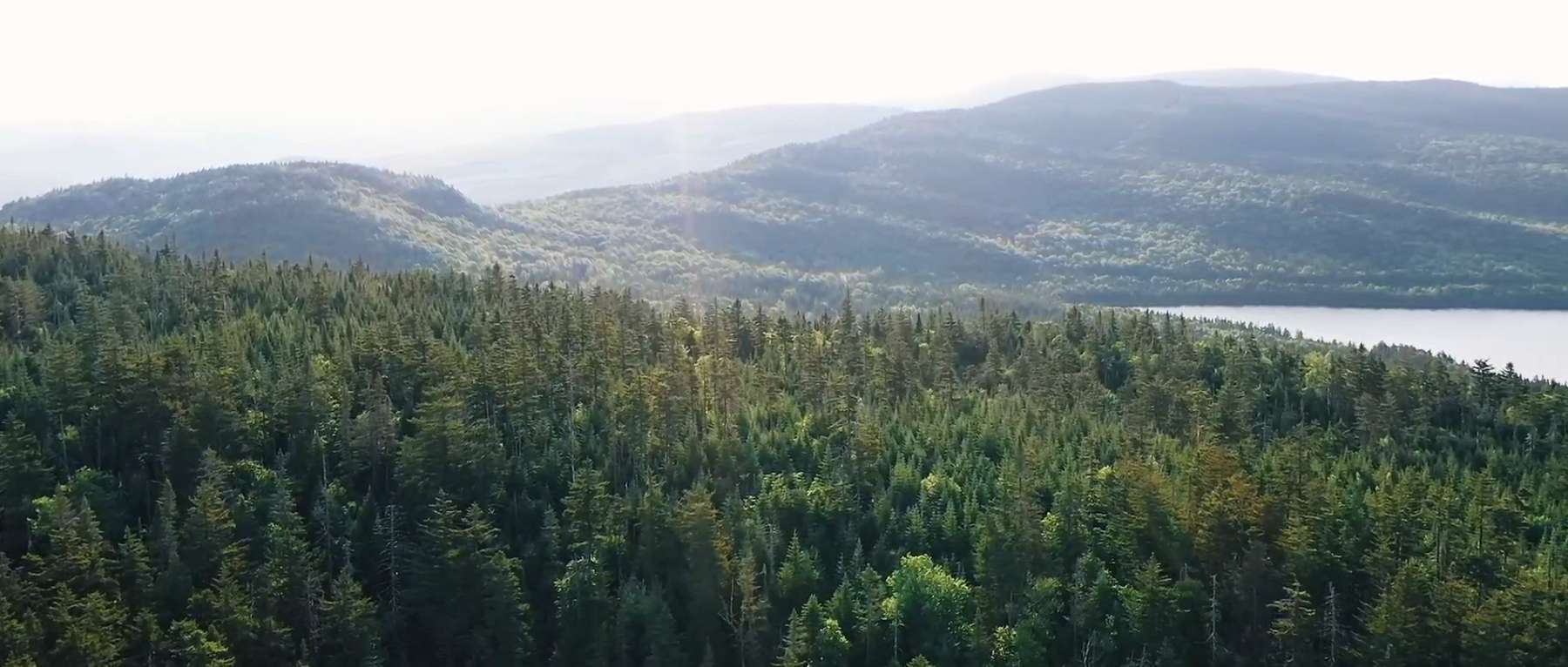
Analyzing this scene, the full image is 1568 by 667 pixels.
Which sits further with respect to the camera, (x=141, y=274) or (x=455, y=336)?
(x=141, y=274)

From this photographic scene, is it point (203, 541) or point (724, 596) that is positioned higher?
point (203, 541)

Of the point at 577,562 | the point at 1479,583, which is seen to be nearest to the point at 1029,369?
the point at 1479,583

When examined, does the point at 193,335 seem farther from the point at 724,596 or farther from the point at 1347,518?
the point at 1347,518

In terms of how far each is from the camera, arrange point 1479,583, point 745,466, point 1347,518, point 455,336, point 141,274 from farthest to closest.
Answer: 1. point 141,274
2. point 455,336
3. point 745,466
4. point 1347,518
5. point 1479,583

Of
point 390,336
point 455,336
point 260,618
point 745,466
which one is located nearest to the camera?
point 260,618

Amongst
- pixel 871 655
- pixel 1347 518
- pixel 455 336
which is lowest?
pixel 871 655

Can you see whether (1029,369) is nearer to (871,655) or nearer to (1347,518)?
(1347,518)

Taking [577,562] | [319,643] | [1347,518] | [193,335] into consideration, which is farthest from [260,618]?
[1347,518]
